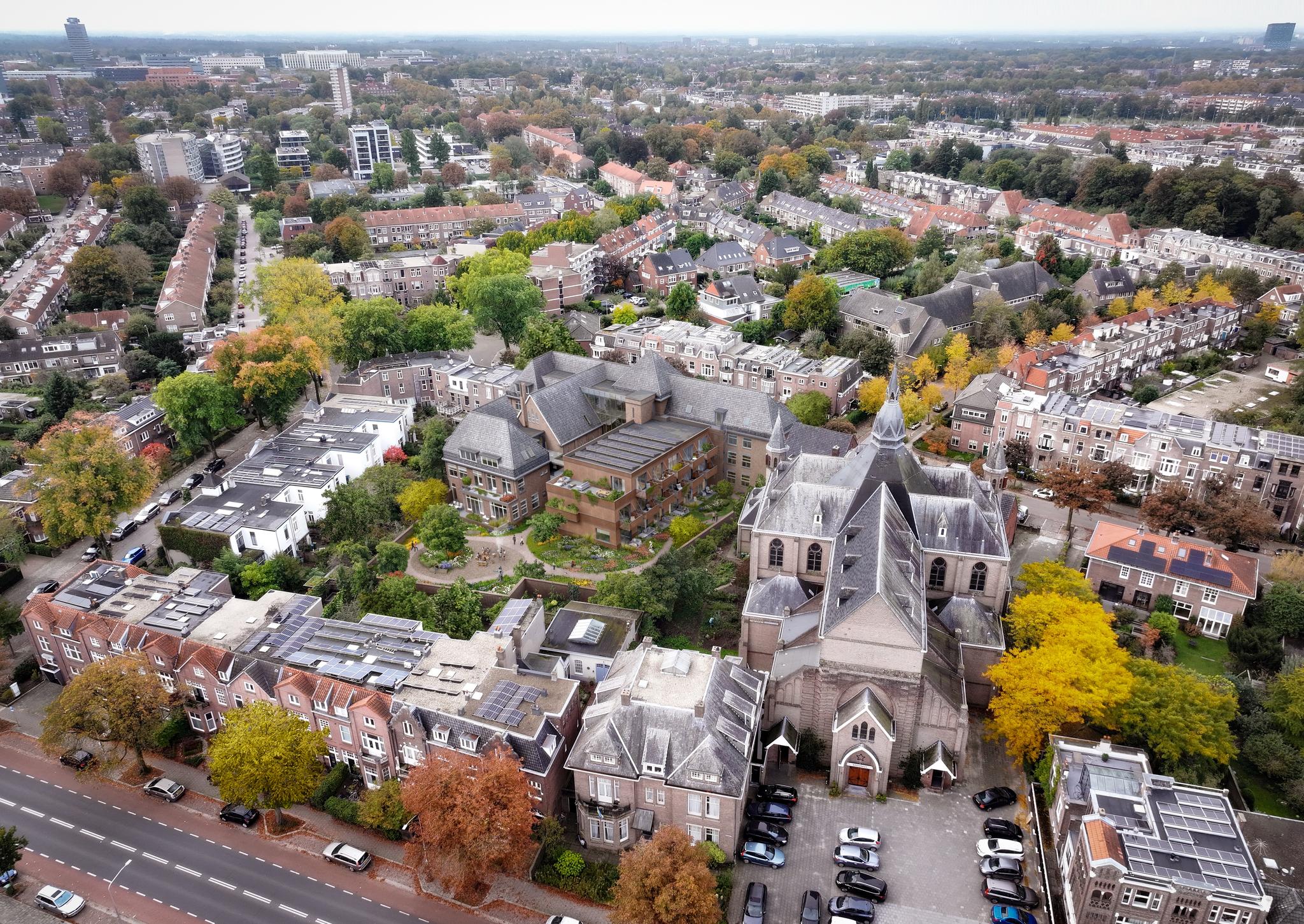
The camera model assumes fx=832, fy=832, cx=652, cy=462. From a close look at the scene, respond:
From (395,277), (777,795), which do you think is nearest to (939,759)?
(777,795)

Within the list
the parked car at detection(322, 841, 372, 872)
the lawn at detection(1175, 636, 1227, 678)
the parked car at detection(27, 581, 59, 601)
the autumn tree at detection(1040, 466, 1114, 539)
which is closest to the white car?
the lawn at detection(1175, 636, 1227, 678)

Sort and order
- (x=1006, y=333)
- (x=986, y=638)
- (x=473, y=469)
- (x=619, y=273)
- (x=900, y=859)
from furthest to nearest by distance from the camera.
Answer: (x=619, y=273) → (x=1006, y=333) → (x=473, y=469) → (x=986, y=638) → (x=900, y=859)

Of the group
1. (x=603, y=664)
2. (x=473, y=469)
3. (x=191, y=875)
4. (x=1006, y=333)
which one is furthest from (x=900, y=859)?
(x=1006, y=333)

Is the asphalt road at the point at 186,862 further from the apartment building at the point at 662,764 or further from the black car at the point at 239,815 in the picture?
the apartment building at the point at 662,764

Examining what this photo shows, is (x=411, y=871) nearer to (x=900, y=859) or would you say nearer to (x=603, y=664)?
(x=603, y=664)

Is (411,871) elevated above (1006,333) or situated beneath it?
situated beneath

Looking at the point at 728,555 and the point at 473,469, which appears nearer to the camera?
the point at 728,555

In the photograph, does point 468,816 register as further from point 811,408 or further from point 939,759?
point 811,408

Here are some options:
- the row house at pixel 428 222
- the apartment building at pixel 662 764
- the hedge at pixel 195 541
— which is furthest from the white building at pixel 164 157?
the apartment building at pixel 662 764

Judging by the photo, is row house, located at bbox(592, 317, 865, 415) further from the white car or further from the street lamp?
the street lamp
